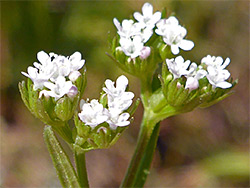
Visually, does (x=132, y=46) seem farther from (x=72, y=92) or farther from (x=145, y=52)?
(x=72, y=92)

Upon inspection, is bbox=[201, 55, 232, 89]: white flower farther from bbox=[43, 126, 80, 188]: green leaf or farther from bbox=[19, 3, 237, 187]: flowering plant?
bbox=[43, 126, 80, 188]: green leaf

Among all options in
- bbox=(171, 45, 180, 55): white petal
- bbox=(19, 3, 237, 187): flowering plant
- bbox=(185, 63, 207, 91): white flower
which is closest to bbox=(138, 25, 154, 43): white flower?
bbox=(19, 3, 237, 187): flowering plant

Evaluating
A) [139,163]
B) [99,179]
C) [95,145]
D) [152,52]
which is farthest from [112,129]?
[99,179]

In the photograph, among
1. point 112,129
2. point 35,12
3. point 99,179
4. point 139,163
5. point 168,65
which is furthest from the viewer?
point 35,12

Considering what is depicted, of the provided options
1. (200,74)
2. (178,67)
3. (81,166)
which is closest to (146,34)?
(178,67)

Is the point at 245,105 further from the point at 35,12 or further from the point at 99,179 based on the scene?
the point at 35,12

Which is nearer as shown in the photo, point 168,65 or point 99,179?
point 168,65
